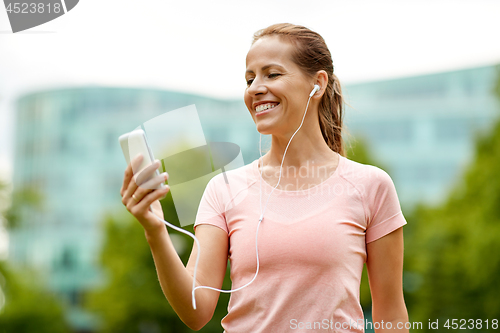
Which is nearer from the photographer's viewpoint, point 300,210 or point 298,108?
point 300,210

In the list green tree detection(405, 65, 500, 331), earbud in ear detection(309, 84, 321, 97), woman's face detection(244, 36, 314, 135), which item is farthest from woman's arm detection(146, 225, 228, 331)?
green tree detection(405, 65, 500, 331)

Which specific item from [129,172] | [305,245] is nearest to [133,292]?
[305,245]

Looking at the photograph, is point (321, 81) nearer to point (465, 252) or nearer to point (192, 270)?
point (192, 270)

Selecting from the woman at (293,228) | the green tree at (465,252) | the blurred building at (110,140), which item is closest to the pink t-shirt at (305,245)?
the woman at (293,228)

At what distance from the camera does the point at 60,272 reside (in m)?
37.4

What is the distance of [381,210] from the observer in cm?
213

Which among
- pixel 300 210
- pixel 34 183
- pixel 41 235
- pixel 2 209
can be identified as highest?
pixel 300 210

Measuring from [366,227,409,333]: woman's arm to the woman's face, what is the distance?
0.67 m

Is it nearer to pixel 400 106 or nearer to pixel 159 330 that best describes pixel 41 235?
pixel 159 330

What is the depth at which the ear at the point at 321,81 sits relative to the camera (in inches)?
93.9

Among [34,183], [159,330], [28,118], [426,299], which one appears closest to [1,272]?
[159,330]

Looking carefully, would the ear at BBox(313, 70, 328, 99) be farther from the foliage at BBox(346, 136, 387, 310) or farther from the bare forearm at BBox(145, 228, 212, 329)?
the foliage at BBox(346, 136, 387, 310)

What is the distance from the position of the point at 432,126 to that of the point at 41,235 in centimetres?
3065

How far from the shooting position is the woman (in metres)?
1.97
